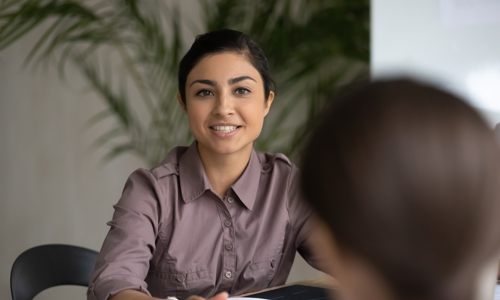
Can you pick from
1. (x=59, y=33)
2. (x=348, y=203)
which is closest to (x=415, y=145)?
(x=348, y=203)

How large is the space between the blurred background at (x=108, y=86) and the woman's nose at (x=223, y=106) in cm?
91

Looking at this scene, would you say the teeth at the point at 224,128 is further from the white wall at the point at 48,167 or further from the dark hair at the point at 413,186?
the white wall at the point at 48,167

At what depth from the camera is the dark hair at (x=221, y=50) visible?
1255 millimetres

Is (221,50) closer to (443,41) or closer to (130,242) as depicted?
(130,242)

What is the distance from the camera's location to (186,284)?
119cm

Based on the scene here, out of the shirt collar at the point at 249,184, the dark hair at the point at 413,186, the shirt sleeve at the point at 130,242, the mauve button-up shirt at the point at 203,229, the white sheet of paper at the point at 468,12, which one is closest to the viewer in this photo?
the dark hair at the point at 413,186

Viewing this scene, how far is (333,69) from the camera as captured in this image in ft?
7.77

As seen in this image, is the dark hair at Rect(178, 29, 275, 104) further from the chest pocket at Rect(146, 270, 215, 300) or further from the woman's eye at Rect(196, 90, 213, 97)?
the chest pocket at Rect(146, 270, 215, 300)

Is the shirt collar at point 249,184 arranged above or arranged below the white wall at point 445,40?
below

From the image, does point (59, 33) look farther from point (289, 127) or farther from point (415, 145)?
point (415, 145)

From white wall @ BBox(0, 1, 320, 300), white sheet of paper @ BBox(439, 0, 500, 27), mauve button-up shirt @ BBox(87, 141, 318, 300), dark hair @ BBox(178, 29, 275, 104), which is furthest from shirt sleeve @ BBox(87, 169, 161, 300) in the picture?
white wall @ BBox(0, 1, 320, 300)

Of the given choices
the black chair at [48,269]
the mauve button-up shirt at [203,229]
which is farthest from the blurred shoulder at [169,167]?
the black chair at [48,269]

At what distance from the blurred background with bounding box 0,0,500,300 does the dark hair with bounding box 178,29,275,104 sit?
0.79m

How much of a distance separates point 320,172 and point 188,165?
963mm
